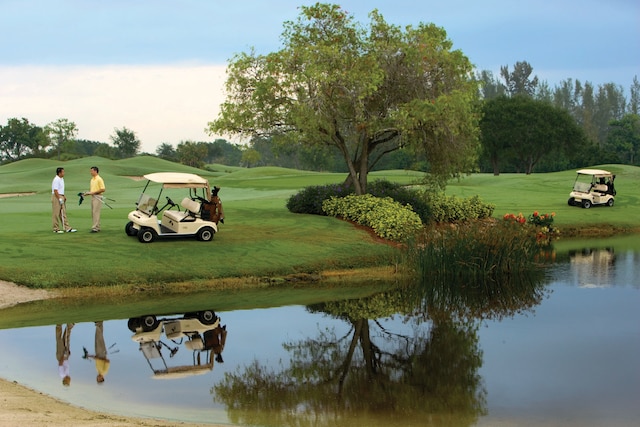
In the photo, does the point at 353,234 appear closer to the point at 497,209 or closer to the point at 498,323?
the point at 498,323

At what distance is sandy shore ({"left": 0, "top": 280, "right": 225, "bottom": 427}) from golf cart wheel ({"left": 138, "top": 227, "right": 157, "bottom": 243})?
1238cm

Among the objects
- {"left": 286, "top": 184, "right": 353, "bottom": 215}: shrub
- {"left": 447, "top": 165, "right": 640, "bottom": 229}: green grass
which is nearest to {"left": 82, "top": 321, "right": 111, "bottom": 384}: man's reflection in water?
{"left": 286, "top": 184, "right": 353, "bottom": 215}: shrub

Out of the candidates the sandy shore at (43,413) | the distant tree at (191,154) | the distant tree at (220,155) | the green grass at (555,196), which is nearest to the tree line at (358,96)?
the green grass at (555,196)

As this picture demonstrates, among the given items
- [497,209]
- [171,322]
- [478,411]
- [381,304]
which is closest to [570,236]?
[497,209]

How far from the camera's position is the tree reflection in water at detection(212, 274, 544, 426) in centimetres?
1105

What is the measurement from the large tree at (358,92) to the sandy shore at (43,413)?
19247 millimetres

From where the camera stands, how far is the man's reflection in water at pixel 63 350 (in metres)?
13.0

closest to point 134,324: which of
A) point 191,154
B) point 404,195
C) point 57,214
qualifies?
point 57,214

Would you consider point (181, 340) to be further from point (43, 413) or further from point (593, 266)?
point (593, 266)

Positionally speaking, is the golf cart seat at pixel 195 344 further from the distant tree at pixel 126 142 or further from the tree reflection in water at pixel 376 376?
the distant tree at pixel 126 142

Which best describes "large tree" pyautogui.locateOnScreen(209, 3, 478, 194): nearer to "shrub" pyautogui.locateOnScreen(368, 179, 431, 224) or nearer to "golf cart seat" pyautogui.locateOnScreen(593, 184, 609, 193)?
"shrub" pyautogui.locateOnScreen(368, 179, 431, 224)

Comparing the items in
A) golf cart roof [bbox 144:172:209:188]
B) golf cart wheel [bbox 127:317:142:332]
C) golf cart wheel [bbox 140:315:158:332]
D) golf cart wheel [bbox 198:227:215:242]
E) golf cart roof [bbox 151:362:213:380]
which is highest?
golf cart roof [bbox 144:172:209:188]

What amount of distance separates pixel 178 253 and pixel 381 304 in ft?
23.5

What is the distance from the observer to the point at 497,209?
43.6 metres
